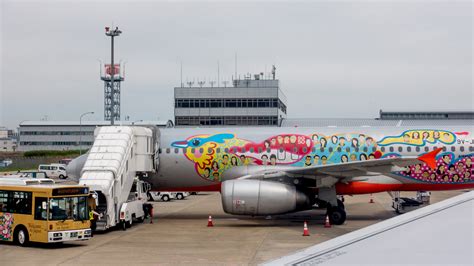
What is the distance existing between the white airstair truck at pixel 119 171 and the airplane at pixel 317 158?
1.22 meters

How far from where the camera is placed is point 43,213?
59.9 ft

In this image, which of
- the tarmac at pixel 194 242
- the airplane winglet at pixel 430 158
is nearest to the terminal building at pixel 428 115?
the tarmac at pixel 194 242

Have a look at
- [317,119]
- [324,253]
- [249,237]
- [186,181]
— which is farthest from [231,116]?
[324,253]

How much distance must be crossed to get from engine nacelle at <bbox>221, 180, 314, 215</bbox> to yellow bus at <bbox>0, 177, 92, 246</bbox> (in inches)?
231

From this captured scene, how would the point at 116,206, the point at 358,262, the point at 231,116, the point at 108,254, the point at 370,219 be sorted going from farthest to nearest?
the point at 231,116
the point at 370,219
the point at 116,206
the point at 108,254
the point at 358,262

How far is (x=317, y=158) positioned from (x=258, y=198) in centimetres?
436

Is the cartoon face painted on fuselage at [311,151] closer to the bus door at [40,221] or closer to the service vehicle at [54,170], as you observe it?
the bus door at [40,221]

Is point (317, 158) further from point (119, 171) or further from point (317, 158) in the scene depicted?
point (119, 171)

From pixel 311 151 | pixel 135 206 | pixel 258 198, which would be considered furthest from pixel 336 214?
pixel 135 206

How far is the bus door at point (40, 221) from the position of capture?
1811 centimetres

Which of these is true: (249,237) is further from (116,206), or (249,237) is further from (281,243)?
(116,206)

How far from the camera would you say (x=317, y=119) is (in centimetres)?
6562

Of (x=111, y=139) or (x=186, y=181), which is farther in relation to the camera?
(x=186, y=181)

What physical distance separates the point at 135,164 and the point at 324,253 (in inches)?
831
